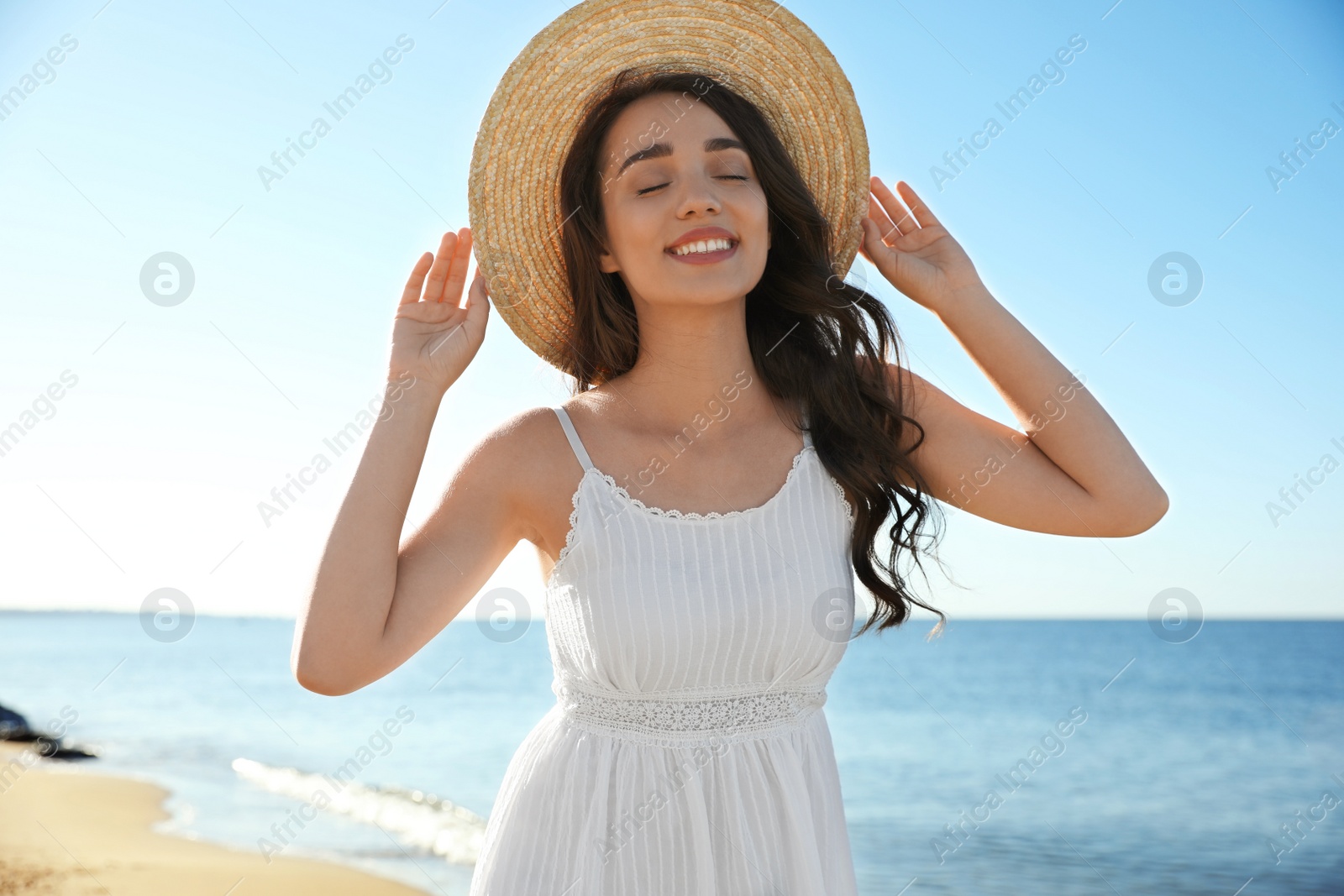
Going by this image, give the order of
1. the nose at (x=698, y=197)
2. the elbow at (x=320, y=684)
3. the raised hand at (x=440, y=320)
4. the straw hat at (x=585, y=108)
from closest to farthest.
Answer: the elbow at (x=320, y=684)
the raised hand at (x=440, y=320)
the nose at (x=698, y=197)
the straw hat at (x=585, y=108)

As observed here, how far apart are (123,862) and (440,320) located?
25.5ft

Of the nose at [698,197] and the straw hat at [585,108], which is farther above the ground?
the straw hat at [585,108]

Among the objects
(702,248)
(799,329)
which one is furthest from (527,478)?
(799,329)

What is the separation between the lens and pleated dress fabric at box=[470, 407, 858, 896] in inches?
80.0

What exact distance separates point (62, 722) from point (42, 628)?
34.9 m

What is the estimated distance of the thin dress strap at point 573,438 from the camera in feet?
7.29

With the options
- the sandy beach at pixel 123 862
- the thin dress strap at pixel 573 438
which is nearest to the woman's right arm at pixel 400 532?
the thin dress strap at pixel 573 438

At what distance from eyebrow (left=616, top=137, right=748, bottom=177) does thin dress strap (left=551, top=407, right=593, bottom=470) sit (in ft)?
1.98

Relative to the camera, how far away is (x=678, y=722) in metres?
2.10

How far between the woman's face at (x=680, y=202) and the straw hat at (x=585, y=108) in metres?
0.15

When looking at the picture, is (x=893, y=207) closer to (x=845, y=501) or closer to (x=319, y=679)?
(x=845, y=501)

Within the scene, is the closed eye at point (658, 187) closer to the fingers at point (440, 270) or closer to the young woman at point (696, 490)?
the young woman at point (696, 490)

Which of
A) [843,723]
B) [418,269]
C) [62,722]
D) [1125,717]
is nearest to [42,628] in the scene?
[62,722]

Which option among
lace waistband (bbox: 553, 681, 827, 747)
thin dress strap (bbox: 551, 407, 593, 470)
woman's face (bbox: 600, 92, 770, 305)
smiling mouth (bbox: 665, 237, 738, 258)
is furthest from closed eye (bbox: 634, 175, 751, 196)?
lace waistband (bbox: 553, 681, 827, 747)
